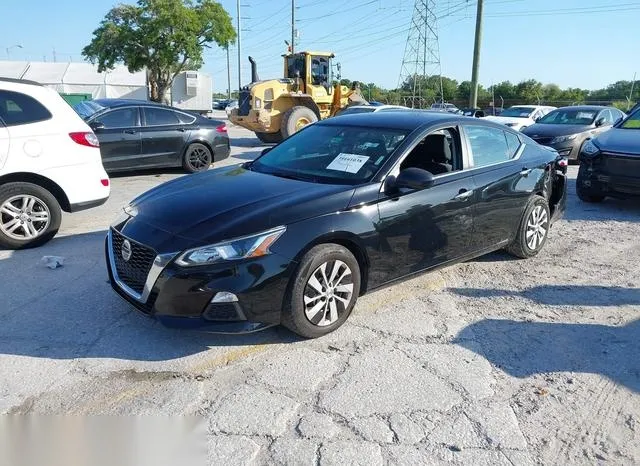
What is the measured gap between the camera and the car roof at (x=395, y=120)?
4668 millimetres

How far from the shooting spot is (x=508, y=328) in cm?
410

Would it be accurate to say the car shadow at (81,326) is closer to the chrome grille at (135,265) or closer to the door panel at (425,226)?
the chrome grille at (135,265)

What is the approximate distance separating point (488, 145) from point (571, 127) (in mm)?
8932

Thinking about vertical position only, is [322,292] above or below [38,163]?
below

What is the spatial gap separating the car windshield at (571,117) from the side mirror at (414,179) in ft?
36.4

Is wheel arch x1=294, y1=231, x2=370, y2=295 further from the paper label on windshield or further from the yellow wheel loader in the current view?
the yellow wheel loader

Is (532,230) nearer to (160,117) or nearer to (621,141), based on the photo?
(621,141)

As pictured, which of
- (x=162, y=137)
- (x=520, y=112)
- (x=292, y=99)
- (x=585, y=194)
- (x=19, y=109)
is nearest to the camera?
(x=19, y=109)

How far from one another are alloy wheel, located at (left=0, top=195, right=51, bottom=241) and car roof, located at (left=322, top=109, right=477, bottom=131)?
319 centimetres

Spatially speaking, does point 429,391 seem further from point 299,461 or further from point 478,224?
point 478,224

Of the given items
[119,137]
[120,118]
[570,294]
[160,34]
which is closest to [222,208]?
[570,294]

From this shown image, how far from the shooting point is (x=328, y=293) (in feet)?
12.4

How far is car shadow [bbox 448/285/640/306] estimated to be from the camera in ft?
15.3

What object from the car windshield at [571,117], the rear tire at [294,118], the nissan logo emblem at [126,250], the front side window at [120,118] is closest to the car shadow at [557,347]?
the nissan logo emblem at [126,250]
